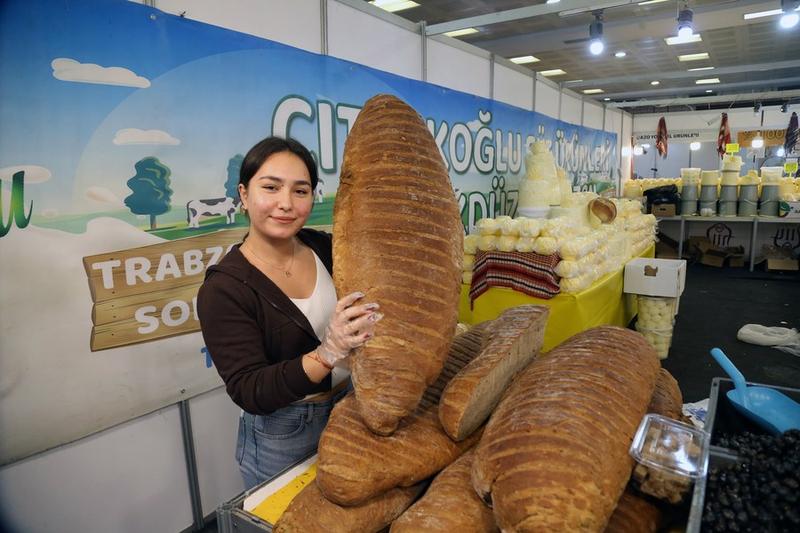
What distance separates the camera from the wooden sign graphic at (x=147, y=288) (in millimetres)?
1861

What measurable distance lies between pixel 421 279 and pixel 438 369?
0.18 m

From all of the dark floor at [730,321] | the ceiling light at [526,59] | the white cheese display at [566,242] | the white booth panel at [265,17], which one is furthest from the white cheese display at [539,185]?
the ceiling light at [526,59]

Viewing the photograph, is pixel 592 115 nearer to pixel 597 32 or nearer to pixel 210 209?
pixel 597 32

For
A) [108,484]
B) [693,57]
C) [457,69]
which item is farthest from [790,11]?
[108,484]

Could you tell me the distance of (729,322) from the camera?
17.0 ft

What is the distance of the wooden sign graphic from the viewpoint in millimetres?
1861

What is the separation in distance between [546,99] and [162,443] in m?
5.93

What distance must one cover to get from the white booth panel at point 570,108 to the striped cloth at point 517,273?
4429 millimetres

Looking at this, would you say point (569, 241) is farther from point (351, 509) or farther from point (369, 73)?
point (351, 509)

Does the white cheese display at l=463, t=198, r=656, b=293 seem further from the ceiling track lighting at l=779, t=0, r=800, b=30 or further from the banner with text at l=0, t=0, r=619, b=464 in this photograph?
the ceiling track lighting at l=779, t=0, r=800, b=30

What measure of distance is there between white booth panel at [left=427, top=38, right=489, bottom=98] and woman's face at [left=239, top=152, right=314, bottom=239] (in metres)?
3.04

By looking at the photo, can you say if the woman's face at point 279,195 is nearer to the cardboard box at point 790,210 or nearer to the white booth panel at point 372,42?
the white booth panel at point 372,42

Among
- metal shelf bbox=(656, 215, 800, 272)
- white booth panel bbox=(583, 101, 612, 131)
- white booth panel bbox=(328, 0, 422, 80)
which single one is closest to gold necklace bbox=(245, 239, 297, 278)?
white booth panel bbox=(328, 0, 422, 80)

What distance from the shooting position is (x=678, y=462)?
2.63ft
